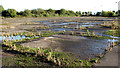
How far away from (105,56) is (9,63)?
5790mm

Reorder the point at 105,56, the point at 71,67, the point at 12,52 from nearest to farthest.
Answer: the point at 71,67, the point at 105,56, the point at 12,52

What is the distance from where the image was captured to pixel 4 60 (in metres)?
7.62

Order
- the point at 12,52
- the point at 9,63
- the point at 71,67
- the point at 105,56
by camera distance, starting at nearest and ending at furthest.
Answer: the point at 71,67 → the point at 9,63 → the point at 105,56 → the point at 12,52

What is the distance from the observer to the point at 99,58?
25.0 ft

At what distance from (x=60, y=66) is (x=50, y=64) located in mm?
615

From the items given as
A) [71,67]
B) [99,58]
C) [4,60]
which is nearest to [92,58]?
[99,58]

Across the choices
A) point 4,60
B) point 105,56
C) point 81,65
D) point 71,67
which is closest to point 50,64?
point 71,67

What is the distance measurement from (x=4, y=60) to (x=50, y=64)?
2926mm

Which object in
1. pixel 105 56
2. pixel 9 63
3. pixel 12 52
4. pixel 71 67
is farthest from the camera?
pixel 12 52

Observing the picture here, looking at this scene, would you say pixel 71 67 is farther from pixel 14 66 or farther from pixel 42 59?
pixel 14 66

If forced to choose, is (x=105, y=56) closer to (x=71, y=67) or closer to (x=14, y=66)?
(x=71, y=67)

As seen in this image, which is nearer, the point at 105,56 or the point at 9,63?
the point at 9,63

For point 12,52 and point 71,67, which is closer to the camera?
point 71,67

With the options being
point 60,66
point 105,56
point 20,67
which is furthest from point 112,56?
point 20,67
